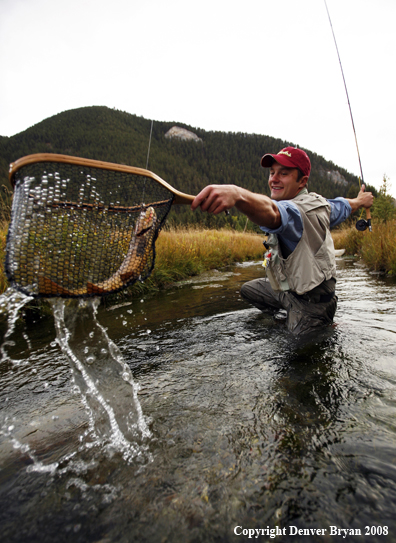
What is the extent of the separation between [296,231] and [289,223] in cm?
16

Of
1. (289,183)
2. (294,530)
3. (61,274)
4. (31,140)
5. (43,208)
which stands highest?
(31,140)

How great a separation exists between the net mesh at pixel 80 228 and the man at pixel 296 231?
686 millimetres

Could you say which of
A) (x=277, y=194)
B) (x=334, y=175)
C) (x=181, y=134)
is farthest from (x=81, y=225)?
(x=181, y=134)

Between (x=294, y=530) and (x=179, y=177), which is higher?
(x=179, y=177)

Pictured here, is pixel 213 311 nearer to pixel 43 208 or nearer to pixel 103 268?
pixel 103 268

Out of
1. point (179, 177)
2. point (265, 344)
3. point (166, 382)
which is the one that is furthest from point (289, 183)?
point (179, 177)

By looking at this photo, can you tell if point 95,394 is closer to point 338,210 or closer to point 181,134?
point 338,210

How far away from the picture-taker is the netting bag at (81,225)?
1.73 metres

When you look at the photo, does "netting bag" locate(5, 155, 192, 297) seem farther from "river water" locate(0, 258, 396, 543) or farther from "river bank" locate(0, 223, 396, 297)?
"river bank" locate(0, 223, 396, 297)

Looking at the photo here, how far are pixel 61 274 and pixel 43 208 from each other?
478mm

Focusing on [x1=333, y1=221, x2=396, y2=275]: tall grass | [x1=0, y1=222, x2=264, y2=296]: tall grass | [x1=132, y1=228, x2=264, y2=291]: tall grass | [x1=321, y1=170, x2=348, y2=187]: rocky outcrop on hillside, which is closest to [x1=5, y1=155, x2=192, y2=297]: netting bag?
[x1=0, y1=222, x2=264, y2=296]: tall grass

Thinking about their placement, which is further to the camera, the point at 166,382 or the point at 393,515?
the point at 166,382

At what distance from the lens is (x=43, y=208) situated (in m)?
1.87

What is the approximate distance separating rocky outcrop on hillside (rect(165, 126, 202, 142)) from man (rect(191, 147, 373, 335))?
127397mm
